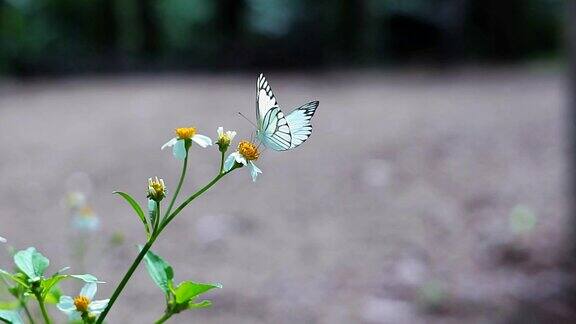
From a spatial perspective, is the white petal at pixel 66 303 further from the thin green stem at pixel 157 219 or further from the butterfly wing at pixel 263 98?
the butterfly wing at pixel 263 98

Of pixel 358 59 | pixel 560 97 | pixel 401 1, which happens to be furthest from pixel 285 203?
pixel 401 1

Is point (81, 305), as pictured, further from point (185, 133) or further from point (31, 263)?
point (185, 133)

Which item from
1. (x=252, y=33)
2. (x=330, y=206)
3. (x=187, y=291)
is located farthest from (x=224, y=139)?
(x=252, y=33)

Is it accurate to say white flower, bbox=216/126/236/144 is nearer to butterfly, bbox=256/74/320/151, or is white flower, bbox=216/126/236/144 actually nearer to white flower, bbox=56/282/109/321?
butterfly, bbox=256/74/320/151

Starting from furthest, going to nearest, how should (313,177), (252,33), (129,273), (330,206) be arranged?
(252,33)
(313,177)
(330,206)
(129,273)

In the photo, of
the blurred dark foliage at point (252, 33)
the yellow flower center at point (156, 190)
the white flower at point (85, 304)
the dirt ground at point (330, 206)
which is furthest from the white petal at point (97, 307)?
the blurred dark foliage at point (252, 33)

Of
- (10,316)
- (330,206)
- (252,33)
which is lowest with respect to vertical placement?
(10,316)
